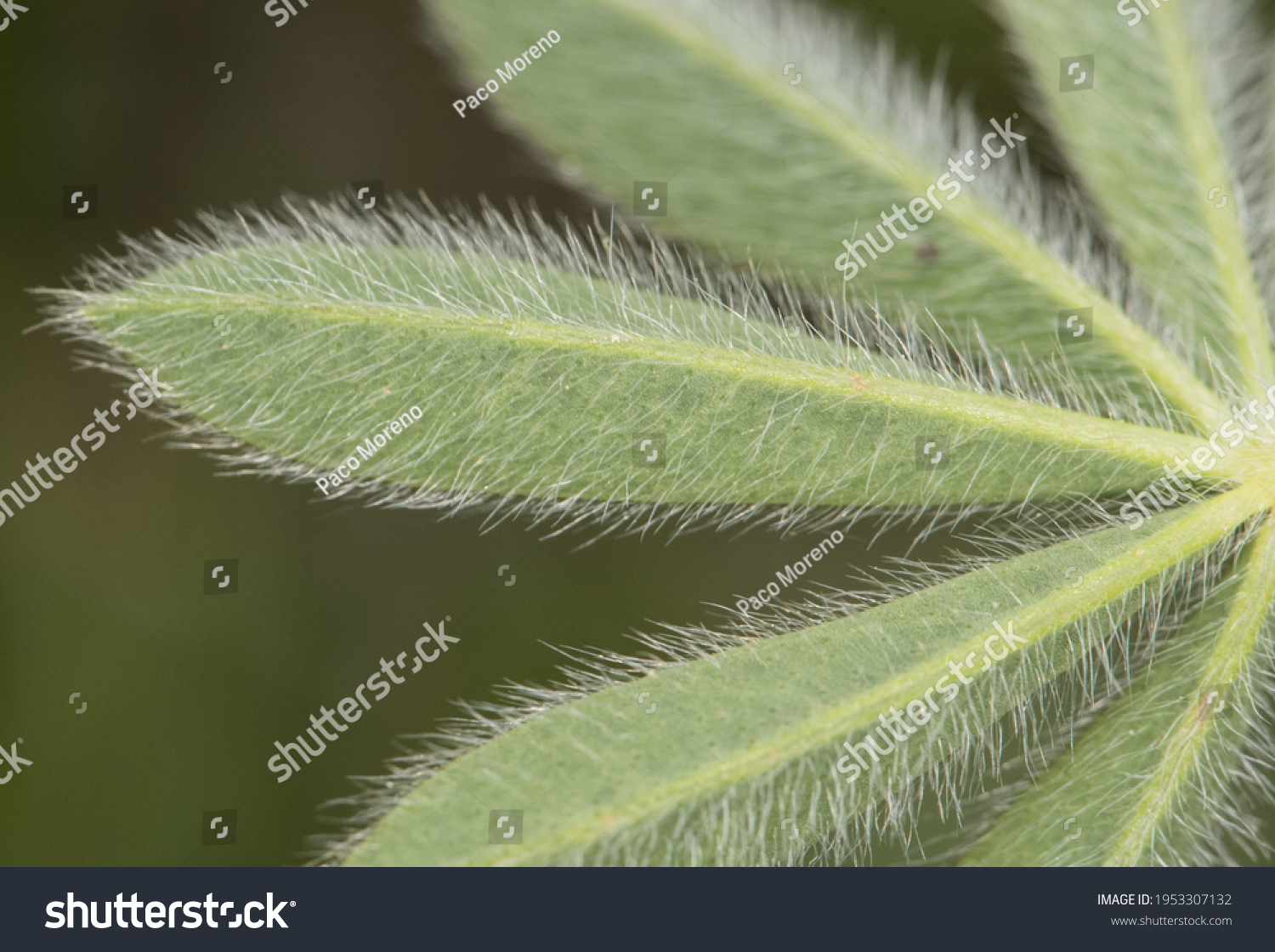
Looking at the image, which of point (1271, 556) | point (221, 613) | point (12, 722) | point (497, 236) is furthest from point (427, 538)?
point (1271, 556)

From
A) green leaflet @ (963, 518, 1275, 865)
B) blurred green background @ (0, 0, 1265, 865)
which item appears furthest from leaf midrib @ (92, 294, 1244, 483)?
blurred green background @ (0, 0, 1265, 865)

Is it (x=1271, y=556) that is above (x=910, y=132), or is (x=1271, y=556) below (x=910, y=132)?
below

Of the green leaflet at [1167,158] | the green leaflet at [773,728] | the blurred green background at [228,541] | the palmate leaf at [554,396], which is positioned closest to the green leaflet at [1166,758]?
the green leaflet at [773,728]

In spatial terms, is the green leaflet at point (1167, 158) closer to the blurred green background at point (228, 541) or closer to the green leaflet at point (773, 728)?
the blurred green background at point (228, 541)

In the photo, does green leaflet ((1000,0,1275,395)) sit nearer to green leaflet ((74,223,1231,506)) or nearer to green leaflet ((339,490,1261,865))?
green leaflet ((74,223,1231,506))

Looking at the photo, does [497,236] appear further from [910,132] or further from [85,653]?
[85,653]

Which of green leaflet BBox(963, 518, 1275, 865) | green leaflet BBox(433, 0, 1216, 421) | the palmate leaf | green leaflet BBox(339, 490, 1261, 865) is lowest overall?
green leaflet BBox(963, 518, 1275, 865)

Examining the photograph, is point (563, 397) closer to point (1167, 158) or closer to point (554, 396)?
point (554, 396)
